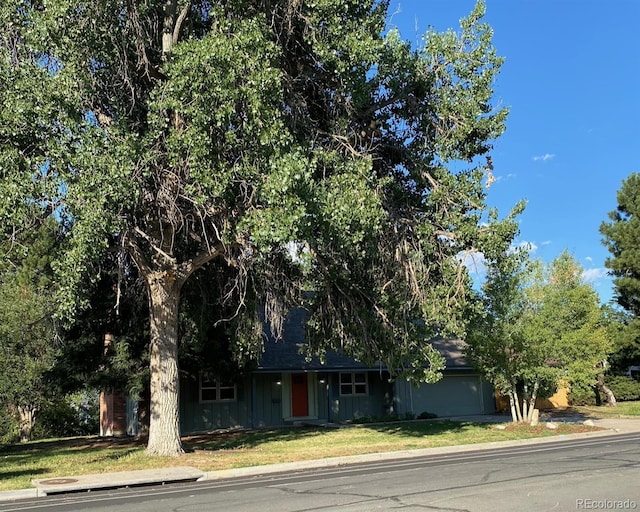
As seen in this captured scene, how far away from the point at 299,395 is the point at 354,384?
9.05 feet

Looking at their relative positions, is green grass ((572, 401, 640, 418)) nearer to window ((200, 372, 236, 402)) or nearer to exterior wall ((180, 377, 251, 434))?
exterior wall ((180, 377, 251, 434))

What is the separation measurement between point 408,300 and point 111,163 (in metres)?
8.18

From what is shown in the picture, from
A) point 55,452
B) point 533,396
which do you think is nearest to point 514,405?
point 533,396

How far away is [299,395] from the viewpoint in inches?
1115

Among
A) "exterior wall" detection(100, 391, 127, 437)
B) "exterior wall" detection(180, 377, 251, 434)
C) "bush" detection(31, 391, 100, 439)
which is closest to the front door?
"exterior wall" detection(180, 377, 251, 434)

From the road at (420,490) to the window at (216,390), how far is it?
12628 millimetres

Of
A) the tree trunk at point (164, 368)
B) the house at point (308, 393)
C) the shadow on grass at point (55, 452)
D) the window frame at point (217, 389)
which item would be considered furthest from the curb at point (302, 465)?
the window frame at point (217, 389)

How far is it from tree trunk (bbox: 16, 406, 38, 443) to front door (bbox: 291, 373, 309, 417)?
47.6 feet

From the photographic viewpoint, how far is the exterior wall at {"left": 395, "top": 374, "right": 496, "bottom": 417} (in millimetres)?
29859

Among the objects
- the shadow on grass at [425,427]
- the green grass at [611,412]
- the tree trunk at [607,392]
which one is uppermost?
the tree trunk at [607,392]

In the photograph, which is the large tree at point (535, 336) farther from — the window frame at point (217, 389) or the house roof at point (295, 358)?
the window frame at point (217, 389)

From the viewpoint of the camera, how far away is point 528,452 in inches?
630

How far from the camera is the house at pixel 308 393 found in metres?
26.1

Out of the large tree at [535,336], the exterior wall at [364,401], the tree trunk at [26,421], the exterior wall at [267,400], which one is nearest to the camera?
the large tree at [535,336]
